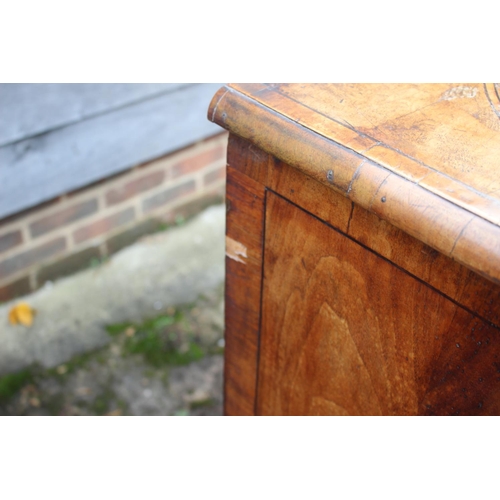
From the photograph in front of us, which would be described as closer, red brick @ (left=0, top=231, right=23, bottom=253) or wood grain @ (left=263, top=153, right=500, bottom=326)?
wood grain @ (left=263, top=153, right=500, bottom=326)

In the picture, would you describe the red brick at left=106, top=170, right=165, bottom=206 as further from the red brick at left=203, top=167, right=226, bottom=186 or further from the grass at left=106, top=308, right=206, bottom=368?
the grass at left=106, top=308, right=206, bottom=368

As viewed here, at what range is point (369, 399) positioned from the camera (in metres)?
0.84

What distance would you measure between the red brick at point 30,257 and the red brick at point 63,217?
6 cm

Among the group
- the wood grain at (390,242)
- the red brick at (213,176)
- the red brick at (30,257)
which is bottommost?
the red brick at (30,257)

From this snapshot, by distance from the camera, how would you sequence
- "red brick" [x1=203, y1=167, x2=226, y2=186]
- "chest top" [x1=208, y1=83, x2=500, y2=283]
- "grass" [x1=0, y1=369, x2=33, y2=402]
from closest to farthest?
"chest top" [x1=208, y1=83, x2=500, y2=283] → "grass" [x1=0, y1=369, x2=33, y2=402] → "red brick" [x1=203, y1=167, x2=226, y2=186]

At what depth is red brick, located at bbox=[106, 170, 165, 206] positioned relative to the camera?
220 cm

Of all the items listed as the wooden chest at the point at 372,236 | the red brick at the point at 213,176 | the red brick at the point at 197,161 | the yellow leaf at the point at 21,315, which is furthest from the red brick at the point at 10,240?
the wooden chest at the point at 372,236

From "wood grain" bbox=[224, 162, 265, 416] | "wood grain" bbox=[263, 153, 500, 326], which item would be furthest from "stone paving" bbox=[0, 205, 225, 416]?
"wood grain" bbox=[263, 153, 500, 326]

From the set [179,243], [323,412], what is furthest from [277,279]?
[179,243]

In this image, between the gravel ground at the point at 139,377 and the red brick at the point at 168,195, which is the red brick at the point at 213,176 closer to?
the red brick at the point at 168,195

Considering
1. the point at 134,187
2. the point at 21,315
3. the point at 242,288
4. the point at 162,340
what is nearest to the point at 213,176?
the point at 134,187

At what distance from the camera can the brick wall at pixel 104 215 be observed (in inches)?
80.3

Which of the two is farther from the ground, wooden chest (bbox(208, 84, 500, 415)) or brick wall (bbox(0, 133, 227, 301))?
wooden chest (bbox(208, 84, 500, 415))
